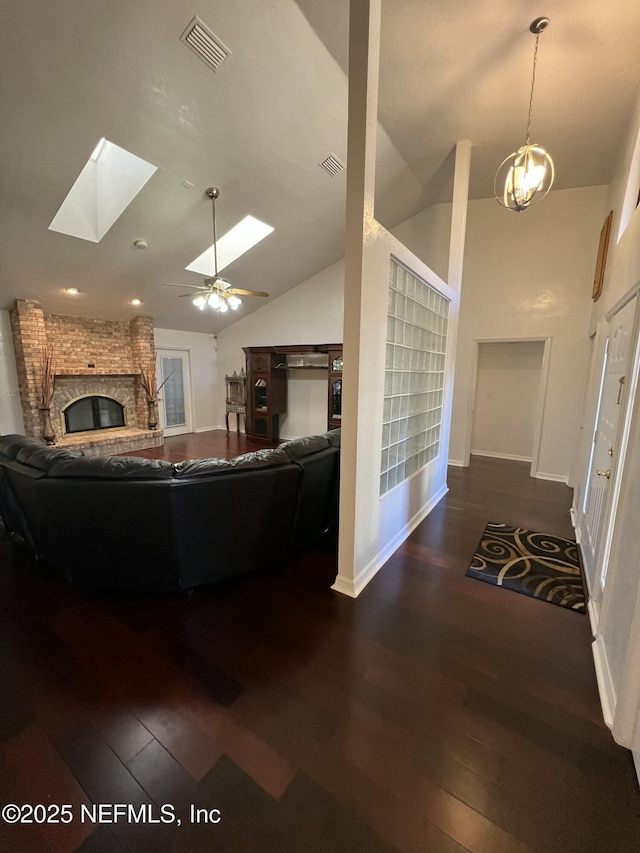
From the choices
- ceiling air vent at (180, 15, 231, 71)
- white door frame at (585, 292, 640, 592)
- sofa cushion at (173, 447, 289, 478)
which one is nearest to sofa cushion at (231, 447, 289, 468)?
sofa cushion at (173, 447, 289, 478)

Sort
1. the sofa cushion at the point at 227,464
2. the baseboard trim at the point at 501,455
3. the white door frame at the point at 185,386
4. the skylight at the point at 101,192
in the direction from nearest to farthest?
the sofa cushion at the point at 227,464
the skylight at the point at 101,192
the baseboard trim at the point at 501,455
the white door frame at the point at 185,386

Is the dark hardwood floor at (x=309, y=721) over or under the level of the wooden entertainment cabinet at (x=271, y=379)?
under

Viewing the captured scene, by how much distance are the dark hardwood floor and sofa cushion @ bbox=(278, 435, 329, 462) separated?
2.93 feet

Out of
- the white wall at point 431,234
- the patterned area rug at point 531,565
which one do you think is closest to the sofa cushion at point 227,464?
the patterned area rug at point 531,565

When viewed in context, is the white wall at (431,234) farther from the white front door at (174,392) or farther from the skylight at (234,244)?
the white front door at (174,392)

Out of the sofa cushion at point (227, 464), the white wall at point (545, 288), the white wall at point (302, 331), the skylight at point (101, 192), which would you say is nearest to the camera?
the sofa cushion at point (227, 464)

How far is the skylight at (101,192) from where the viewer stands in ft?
11.7

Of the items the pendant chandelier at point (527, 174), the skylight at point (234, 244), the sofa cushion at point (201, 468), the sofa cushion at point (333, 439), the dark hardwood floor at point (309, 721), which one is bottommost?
the dark hardwood floor at point (309, 721)

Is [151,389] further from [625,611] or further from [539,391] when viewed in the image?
[625,611]

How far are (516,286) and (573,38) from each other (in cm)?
260

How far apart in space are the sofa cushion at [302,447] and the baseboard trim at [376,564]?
Result: 0.88m

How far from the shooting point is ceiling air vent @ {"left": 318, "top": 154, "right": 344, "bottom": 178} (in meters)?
3.62

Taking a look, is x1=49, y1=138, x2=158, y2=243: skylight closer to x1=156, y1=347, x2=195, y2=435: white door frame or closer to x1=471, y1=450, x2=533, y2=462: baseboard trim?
x1=156, y1=347, x2=195, y2=435: white door frame

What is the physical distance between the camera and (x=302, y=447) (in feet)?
8.08
